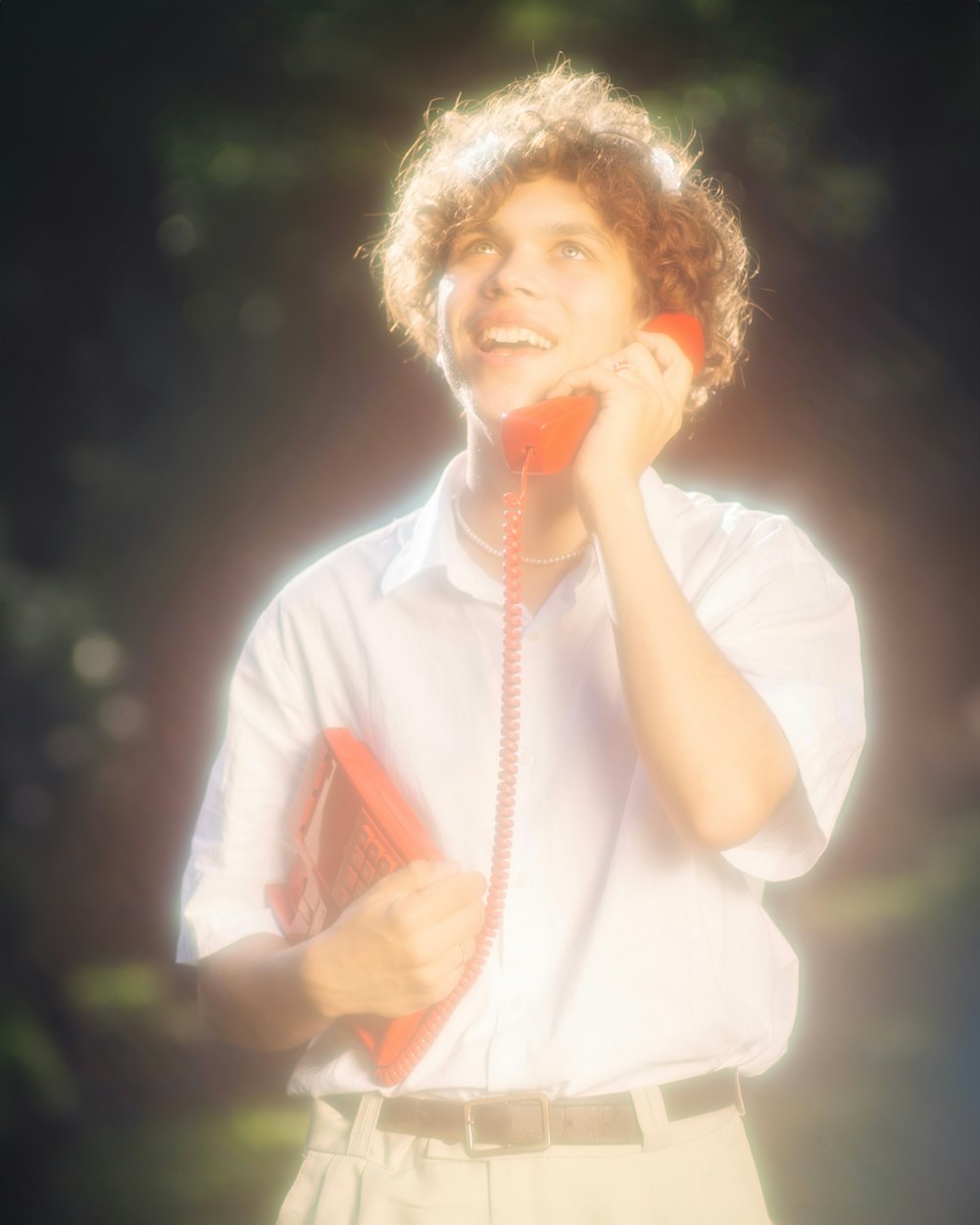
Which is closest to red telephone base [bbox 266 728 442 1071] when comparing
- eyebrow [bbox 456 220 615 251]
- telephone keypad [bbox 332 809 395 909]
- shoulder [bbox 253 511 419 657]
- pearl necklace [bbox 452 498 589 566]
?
telephone keypad [bbox 332 809 395 909]

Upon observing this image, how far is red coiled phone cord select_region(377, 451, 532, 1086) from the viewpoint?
95 centimetres

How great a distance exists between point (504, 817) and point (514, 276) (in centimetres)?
58

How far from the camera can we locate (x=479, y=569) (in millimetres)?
1165

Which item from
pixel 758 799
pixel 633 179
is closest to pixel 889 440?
pixel 633 179

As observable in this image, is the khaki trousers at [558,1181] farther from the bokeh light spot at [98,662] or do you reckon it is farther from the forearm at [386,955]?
the bokeh light spot at [98,662]

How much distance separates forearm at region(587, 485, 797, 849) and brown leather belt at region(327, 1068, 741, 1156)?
291 millimetres

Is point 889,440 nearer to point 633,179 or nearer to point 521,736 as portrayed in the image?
point 633,179

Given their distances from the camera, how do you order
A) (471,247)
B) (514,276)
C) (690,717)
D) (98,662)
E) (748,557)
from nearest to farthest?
(690,717) < (748,557) < (514,276) < (471,247) < (98,662)

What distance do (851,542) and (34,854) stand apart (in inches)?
54.1

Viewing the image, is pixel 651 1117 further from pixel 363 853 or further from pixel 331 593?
pixel 331 593

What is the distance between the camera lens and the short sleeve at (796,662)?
898 millimetres

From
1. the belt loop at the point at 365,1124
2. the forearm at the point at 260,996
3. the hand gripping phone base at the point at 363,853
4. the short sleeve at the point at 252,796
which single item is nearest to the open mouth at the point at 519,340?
the hand gripping phone base at the point at 363,853

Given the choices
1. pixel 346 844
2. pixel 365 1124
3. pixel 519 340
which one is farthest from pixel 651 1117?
pixel 519 340

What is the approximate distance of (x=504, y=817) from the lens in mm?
952
